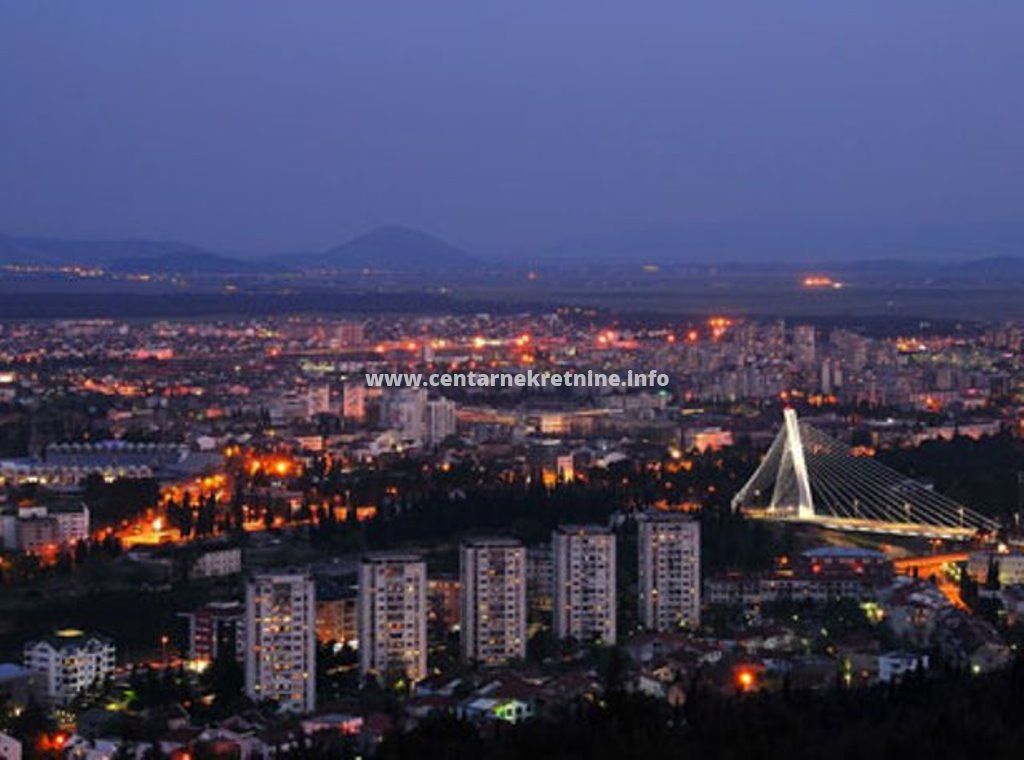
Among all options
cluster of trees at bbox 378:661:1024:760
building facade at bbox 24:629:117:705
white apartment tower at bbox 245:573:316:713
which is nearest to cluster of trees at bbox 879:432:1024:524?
white apartment tower at bbox 245:573:316:713

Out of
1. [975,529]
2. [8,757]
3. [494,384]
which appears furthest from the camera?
[494,384]

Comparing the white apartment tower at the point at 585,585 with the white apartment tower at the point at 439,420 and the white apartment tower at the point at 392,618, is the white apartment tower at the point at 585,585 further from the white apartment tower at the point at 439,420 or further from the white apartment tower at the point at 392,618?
the white apartment tower at the point at 439,420

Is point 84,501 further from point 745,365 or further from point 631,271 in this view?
point 631,271

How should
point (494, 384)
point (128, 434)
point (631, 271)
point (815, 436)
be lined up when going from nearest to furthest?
point (815, 436) → point (128, 434) → point (494, 384) → point (631, 271)

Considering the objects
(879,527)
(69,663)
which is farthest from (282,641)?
(879,527)

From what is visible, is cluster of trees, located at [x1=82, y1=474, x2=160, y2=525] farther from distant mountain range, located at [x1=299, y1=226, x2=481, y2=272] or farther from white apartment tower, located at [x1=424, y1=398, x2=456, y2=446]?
distant mountain range, located at [x1=299, y1=226, x2=481, y2=272]

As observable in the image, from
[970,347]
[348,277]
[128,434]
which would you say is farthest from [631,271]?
[128,434]

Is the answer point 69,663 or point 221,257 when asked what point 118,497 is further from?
point 221,257
